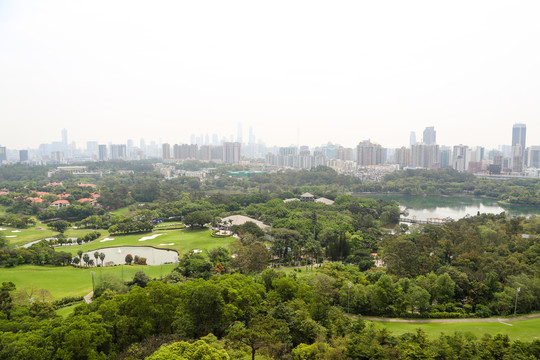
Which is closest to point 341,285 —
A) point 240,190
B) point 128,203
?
point 128,203

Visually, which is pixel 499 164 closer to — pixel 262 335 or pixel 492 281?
pixel 492 281

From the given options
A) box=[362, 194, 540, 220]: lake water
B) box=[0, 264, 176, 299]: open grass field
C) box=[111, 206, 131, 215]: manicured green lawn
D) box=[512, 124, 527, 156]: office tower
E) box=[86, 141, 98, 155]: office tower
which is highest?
box=[512, 124, 527, 156]: office tower

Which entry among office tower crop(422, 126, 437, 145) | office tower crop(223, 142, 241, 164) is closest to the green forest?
office tower crop(223, 142, 241, 164)

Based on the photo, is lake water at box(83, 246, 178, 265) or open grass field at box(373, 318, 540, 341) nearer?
open grass field at box(373, 318, 540, 341)

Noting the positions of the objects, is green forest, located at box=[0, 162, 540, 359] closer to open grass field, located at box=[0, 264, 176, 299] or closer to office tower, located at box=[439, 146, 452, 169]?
open grass field, located at box=[0, 264, 176, 299]

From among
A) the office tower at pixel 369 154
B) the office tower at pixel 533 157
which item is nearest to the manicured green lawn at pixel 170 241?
the office tower at pixel 369 154

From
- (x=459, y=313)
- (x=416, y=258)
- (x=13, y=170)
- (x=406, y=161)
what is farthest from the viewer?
(x=406, y=161)

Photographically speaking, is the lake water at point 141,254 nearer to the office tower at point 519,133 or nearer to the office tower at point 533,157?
the office tower at point 533,157
